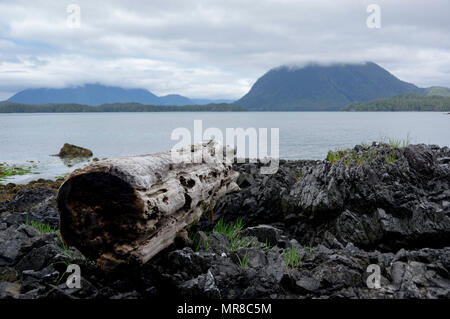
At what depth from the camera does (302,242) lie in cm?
1063

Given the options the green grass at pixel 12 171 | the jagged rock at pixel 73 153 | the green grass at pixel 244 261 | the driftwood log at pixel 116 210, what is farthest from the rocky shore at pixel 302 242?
the jagged rock at pixel 73 153

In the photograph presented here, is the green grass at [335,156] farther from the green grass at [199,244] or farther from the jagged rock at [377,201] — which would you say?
the green grass at [199,244]

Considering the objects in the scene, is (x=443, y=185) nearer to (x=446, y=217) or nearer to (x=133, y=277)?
(x=446, y=217)

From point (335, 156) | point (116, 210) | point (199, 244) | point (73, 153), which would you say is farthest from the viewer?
point (73, 153)

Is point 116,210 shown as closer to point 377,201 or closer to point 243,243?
point 243,243

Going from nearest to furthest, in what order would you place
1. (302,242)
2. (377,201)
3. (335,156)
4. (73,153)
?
(377,201)
(302,242)
(335,156)
(73,153)

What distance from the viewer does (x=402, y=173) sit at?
35.7 feet

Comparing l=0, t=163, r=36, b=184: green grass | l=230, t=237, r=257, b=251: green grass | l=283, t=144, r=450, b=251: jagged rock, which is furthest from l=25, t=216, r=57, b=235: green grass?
l=0, t=163, r=36, b=184: green grass

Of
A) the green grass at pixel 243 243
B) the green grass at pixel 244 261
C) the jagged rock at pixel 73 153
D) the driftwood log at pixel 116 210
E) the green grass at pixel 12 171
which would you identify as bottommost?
the green grass at pixel 12 171

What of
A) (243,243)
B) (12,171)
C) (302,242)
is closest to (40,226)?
(243,243)

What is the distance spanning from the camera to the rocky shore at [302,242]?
5.66 m

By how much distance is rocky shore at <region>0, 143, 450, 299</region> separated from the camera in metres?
5.66

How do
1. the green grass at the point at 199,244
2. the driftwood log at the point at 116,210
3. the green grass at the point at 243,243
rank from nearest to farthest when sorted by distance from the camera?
the driftwood log at the point at 116,210 → the green grass at the point at 199,244 → the green grass at the point at 243,243
